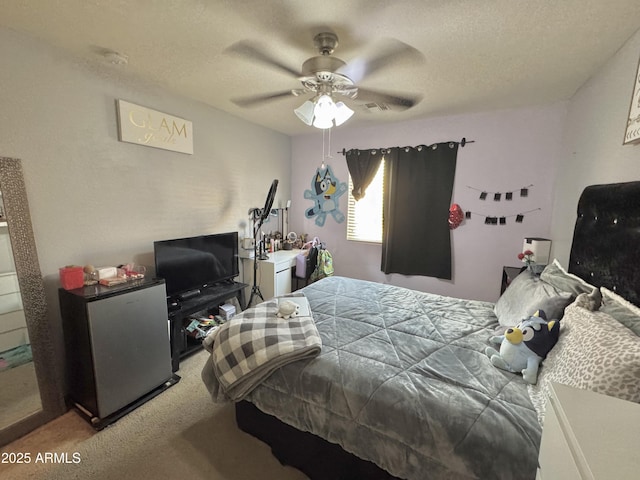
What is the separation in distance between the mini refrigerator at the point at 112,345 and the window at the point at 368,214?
251 cm

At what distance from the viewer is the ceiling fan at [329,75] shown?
61.4 inches

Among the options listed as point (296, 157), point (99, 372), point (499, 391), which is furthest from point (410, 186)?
point (99, 372)

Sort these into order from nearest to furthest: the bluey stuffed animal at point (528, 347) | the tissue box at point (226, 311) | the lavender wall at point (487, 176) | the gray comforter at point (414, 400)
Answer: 1. the gray comforter at point (414, 400)
2. the bluey stuffed animal at point (528, 347)
3. the lavender wall at point (487, 176)
4. the tissue box at point (226, 311)

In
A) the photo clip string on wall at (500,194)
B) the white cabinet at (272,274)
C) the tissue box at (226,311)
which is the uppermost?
the photo clip string on wall at (500,194)

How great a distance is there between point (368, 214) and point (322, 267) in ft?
3.14

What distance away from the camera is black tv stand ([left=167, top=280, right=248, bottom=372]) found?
7.63 feet

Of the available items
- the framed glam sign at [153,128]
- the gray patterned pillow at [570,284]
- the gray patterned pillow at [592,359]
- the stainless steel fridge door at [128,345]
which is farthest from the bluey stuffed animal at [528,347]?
the framed glam sign at [153,128]

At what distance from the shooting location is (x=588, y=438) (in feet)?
2.04

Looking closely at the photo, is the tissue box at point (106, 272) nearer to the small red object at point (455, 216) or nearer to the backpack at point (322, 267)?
the backpack at point (322, 267)

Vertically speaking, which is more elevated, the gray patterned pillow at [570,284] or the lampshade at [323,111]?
the lampshade at [323,111]

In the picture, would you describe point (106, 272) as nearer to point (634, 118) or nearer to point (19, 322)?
point (19, 322)

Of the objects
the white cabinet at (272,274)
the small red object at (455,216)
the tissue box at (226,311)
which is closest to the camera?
the tissue box at (226,311)

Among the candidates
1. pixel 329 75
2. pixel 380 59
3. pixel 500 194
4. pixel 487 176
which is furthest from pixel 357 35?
pixel 500 194

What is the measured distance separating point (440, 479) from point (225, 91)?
2937 mm
